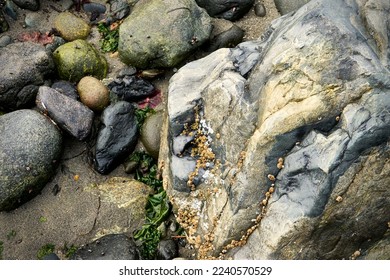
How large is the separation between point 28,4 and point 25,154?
2.54m

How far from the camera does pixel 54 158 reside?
6082 millimetres

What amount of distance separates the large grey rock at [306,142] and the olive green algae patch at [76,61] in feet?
7.07

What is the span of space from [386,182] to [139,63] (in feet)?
11.5

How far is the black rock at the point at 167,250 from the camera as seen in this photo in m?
5.69

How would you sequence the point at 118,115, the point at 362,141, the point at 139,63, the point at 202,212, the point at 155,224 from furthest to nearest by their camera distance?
the point at 139,63
the point at 118,115
the point at 155,224
the point at 202,212
the point at 362,141

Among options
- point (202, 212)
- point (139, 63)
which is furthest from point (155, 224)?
point (139, 63)

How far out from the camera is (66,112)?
6227 millimetres

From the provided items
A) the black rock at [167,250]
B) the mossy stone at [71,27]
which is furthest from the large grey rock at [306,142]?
the mossy stone at [71,27]

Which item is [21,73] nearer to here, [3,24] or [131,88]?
[3,24]

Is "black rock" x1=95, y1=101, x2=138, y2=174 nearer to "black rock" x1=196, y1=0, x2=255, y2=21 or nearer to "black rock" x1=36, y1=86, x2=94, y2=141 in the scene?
"black rock" x1=36, y1=86, x2=94, y2=141

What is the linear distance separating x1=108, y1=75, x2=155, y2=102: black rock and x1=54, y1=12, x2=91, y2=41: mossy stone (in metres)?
0.97

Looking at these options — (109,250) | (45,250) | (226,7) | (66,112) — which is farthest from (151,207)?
→ (226,7)

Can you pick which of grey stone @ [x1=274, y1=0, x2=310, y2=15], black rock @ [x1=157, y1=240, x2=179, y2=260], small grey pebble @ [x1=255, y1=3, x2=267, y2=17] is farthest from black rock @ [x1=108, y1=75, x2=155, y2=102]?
grey stone @ [x1=274, y1=0, x2=310, y2=15]

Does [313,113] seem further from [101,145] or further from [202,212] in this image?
[101,145]
